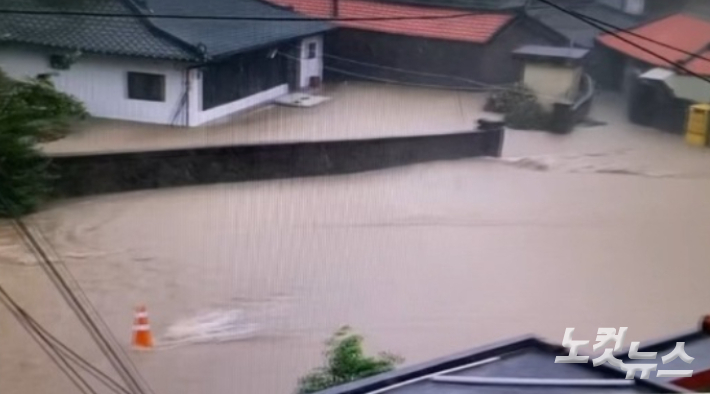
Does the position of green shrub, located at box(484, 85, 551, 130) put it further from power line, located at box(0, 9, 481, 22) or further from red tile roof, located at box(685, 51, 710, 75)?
red tile roof, located at box(685, 51, 710, 75)

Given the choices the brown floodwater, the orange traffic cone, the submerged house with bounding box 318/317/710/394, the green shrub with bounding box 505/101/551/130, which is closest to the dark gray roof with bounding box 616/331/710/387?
the submerged house with bounding box 318/317/710/394

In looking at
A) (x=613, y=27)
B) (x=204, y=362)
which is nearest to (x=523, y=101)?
(x=613, y=27)

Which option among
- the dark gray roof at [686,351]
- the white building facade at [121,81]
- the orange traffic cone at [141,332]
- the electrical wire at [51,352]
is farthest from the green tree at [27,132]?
the dark gray roof at [686,351]

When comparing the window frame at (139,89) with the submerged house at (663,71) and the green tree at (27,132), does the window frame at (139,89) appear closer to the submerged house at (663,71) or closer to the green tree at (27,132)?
the green tree at (27,132)

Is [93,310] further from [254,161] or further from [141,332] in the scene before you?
[254,161]

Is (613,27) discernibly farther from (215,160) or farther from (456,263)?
(215,160)

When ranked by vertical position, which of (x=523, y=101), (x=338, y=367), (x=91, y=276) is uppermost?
(x=523, y=101)

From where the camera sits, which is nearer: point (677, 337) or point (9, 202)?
point (677, 337)
